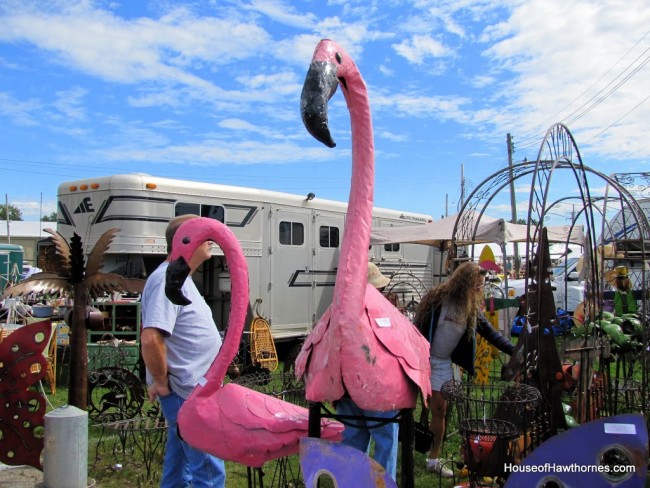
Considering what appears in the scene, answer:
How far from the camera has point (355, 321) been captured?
2.23 m

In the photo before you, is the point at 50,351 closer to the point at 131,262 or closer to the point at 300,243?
the point at 131,262

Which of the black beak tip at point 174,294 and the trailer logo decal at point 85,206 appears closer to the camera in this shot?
the black beak tip at point 174,294

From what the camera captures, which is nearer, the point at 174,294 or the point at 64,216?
the point at 174,294

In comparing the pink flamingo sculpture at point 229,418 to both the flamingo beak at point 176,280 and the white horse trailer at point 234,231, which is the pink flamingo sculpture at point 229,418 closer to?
the flamingo beak at point 176,280

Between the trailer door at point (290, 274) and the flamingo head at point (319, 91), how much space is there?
24.3ft

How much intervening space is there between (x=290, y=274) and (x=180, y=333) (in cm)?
658

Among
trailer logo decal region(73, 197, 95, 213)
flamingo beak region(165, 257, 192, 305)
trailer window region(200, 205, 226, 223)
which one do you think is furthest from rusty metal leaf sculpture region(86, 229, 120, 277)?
trailer logo decal region(73, 197, 95, 213)

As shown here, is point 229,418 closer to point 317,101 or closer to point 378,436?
point 378,436

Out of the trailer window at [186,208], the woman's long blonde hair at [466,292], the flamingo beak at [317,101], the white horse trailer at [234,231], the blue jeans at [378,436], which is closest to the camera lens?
the flamingo beak at [317,101]

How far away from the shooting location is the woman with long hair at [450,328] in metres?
4.52

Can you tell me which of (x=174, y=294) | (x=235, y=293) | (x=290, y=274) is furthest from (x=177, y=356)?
(x=290, y=274)

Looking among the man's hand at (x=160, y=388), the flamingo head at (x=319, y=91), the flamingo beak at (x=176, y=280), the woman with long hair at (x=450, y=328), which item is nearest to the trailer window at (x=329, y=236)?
the woman with long hair at (x=450, y=328)

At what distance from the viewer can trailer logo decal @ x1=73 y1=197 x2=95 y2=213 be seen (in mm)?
8914

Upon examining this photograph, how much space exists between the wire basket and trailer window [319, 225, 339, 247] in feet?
23.2
